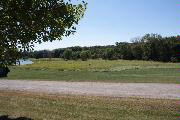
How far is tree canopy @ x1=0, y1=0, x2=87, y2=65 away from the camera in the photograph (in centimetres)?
1241

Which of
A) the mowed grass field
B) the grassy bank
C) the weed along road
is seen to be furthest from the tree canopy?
the mowed grass field

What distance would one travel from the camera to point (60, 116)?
13570mm

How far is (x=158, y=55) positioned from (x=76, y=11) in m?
110

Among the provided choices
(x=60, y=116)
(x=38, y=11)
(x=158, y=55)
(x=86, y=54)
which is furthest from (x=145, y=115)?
(x=86, y=54)

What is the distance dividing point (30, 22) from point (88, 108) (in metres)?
5.67

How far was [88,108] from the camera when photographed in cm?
1511

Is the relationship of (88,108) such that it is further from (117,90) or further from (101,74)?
(101,74)

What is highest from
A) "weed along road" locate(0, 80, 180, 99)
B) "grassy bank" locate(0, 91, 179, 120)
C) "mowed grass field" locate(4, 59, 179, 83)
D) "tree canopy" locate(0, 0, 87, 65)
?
"tree canopy" locate(0, 0, 87, 65)

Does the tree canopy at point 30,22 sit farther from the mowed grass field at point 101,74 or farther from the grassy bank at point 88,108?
the mowed grass field at point 101,74

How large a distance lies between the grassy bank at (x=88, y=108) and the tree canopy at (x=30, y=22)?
311cm

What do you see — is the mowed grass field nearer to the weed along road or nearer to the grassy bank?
the weed along road

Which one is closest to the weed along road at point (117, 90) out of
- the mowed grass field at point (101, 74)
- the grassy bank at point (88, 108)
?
the grassy bank at point (88, 108)

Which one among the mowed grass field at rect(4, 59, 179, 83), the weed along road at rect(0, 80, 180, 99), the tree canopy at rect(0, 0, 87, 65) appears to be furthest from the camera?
the mowed grass field at rect(4, 59, 179, 83)

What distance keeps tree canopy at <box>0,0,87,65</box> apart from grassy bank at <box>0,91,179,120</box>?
3.11 metres
